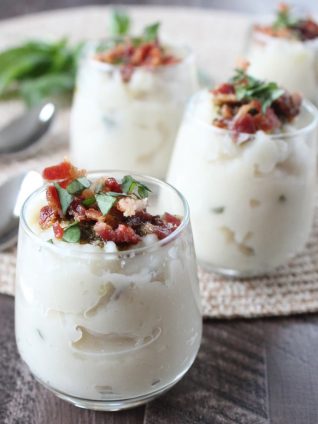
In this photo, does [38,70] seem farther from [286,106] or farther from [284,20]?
[286,106]

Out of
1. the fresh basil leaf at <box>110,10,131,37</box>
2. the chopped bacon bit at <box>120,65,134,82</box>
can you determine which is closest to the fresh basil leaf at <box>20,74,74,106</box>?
the fresh basil leaf at <box>110,10,131,37</box>

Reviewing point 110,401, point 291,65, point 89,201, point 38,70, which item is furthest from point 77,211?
point 38,70

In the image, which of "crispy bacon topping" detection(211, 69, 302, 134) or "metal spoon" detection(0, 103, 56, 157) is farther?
"metal spoon" detection(0, 103, 56, 157)

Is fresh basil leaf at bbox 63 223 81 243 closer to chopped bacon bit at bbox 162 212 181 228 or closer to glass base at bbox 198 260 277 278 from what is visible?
chopped bacon bit at bbox 162 212 181 228

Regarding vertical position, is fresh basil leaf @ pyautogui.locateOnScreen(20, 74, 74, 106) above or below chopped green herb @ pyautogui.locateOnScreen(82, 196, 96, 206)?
below

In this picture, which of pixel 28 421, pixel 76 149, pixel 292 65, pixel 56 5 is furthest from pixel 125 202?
pixel 56 5
